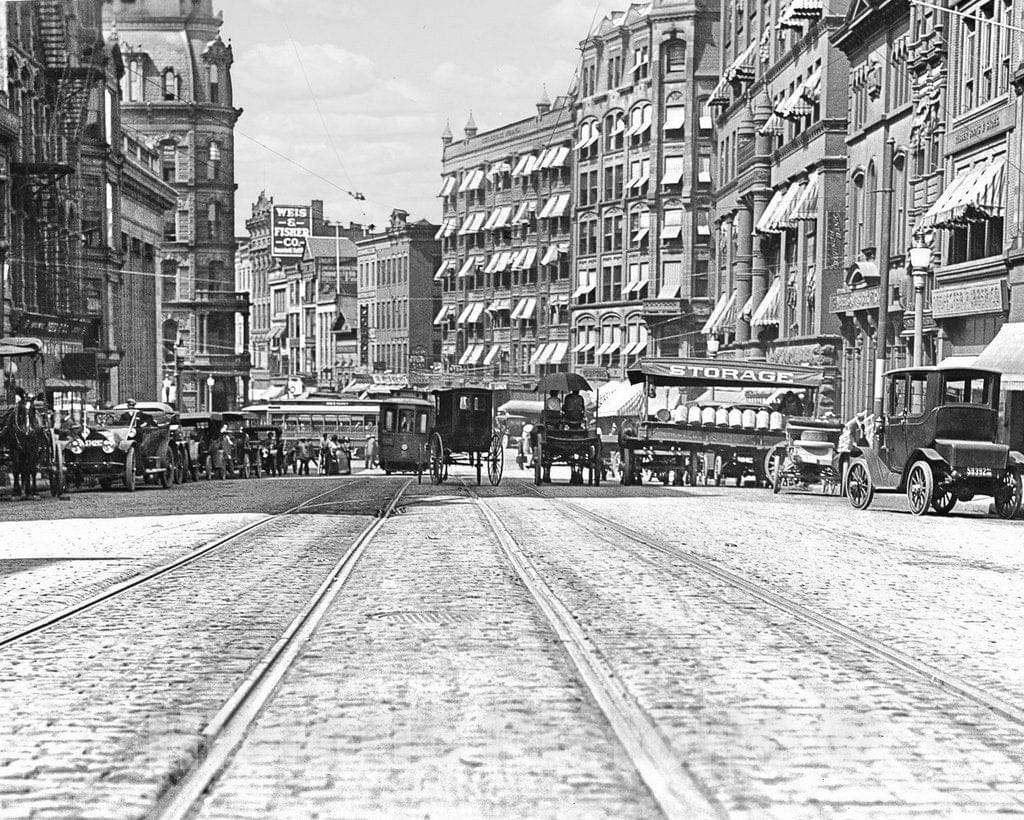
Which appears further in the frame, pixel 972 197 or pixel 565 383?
pixel 565 383

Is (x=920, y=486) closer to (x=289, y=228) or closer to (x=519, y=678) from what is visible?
(x=519, y=678)

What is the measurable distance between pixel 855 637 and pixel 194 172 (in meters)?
114

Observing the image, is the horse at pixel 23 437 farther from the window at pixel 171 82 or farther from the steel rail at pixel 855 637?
the window at pixel 171 82

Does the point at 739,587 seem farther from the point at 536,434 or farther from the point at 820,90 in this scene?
the point at 820,90

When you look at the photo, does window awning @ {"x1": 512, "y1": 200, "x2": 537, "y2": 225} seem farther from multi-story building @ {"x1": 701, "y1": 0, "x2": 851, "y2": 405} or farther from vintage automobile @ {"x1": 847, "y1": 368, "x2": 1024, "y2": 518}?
vintage automobile @ {"x1": 847, "y1": 368, "x2": 1024, "y2": 518}

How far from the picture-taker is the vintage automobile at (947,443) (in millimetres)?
26047

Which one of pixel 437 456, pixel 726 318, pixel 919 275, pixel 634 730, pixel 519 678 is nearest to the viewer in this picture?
pixel 634 730

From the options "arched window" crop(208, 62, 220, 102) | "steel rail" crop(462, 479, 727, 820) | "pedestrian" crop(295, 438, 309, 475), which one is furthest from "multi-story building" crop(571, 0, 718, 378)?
"steel rail" crop(462, 479, 727, 820)

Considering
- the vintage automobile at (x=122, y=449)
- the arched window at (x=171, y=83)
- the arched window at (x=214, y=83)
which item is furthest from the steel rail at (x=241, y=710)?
the arched window at (x=214, y=83)

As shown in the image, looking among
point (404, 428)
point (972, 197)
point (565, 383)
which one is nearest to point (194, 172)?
point (404, 428)

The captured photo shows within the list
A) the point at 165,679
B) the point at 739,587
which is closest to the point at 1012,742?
the point at 165,679

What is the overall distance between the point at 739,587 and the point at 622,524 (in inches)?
Result: 342

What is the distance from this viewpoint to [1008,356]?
36688 mm

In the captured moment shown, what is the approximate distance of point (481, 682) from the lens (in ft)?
30.7
